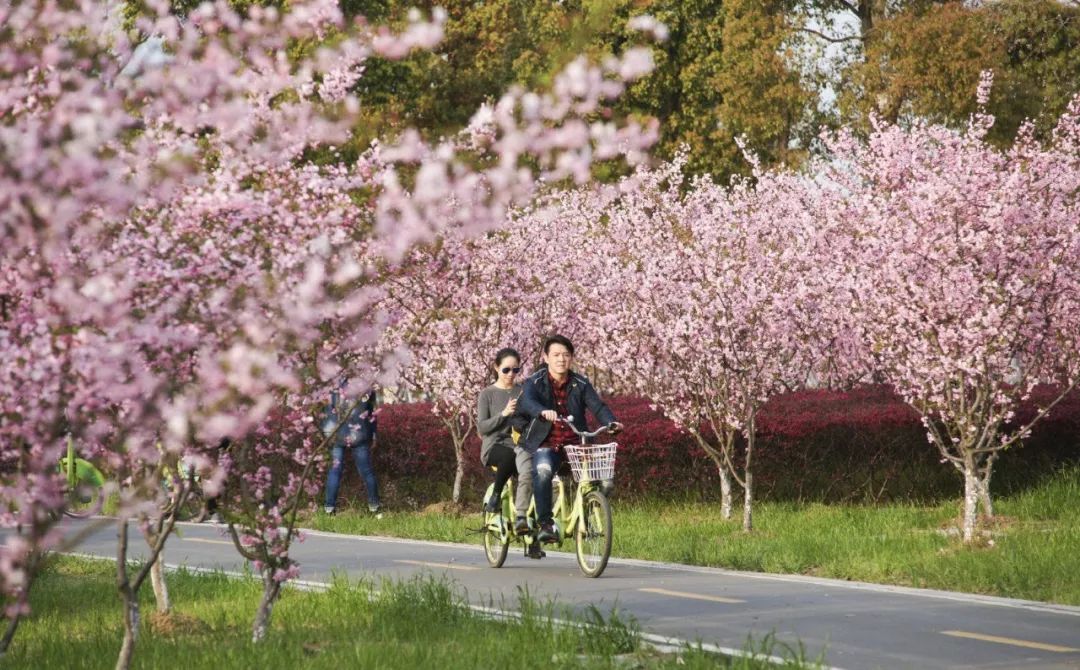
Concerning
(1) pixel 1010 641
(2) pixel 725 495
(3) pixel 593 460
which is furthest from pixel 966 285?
(1) pixel 1010 641

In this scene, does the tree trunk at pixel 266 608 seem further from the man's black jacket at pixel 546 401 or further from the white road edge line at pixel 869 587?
the white road edge line at pixel 869 587

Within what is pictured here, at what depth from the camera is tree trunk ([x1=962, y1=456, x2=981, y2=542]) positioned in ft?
48.4

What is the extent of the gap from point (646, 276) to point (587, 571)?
5.73 meters

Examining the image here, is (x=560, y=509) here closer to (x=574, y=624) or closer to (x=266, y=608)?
(x=574, y=624)

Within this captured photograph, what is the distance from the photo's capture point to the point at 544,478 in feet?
45.6

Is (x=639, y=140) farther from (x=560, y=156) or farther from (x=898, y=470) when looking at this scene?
(x=898, y=470)

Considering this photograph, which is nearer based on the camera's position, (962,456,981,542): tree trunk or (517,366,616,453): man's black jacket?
(517,366,616,453): man's black jacket

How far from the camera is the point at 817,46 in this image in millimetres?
39656

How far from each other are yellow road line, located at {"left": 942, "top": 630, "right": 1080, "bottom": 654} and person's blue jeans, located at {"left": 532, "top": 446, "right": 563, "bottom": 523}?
442 centimetres

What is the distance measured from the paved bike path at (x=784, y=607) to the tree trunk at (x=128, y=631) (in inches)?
16.2

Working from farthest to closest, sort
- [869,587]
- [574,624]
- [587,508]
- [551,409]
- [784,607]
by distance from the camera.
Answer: [551,409]
[587,508]
[869,587]
[784,607]
[574,624]

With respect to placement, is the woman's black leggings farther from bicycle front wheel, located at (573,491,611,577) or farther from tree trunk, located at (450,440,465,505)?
tree trunk, located at (450,440,465,505)

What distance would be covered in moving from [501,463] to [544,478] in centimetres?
67

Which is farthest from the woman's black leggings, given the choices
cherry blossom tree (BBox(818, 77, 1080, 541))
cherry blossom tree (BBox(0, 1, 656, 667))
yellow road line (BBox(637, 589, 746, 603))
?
cherry blossom tree (BBox(0, 1, 656, 667))
